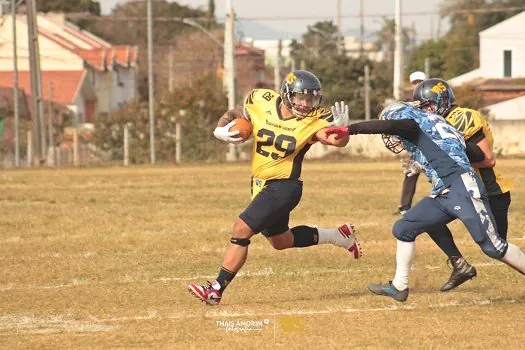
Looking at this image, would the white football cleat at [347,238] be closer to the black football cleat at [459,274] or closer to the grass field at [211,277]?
the grass field at [211,277]

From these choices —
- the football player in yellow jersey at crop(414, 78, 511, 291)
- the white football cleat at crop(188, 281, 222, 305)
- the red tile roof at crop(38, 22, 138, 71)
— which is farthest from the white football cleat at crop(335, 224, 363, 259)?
the red tile roof at crop(38, 22, 138, 71)

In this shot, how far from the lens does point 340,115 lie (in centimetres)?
904

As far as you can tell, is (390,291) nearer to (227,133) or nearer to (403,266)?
(403,266)

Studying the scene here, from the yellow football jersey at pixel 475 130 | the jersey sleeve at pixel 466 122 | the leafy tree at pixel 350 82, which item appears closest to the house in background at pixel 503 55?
the leafy tree at pixel 350 82

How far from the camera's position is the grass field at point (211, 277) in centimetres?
834

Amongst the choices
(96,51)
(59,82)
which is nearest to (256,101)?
(59,82)

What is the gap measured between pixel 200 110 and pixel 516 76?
36469mm

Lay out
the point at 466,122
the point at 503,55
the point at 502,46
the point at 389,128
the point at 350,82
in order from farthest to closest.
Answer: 1. the point at 503,55
2. the point at 502,46
3. the point at 350,82
4. the point at 466,122
5. the point at 389,128

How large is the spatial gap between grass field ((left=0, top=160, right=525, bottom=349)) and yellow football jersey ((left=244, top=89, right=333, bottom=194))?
1.06 metres

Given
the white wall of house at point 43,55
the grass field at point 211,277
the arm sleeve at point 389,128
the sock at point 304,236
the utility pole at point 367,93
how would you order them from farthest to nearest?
1. the white wall of house at point 43,55
2. the utility pole at point 367,93
3. the sock at point 304,236
4. the arm sleeve at point 389,128
5. the grass field at point 211,277

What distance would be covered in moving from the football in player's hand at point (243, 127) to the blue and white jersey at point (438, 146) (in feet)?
4.00

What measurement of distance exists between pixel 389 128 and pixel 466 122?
118 cm

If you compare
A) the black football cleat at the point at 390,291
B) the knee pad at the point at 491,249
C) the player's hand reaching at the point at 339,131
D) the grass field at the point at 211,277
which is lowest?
the grass field at the point at 211,277

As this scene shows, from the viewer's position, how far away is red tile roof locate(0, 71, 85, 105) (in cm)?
7375
